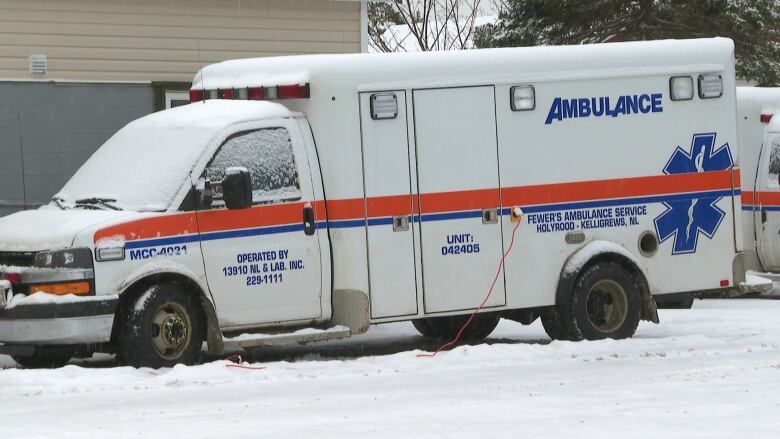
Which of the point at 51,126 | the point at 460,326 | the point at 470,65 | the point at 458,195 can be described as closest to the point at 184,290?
the point at 458,195

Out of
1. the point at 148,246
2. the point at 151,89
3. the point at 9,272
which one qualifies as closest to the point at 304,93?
the point at 148,246

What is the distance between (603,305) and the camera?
13.7 meters

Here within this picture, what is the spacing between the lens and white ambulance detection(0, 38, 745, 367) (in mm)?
11422

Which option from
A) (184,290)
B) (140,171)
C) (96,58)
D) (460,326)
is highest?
(96,58)

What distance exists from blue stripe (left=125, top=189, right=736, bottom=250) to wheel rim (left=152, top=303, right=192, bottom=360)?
0.48 meters

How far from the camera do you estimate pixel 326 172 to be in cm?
1237

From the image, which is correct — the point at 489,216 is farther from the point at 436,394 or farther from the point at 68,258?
the point at 68,258

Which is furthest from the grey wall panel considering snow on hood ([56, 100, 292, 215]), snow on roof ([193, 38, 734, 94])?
snow on hood ([56, 100, 292, 215])

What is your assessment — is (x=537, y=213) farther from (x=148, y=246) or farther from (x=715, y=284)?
(x=148, y=246)

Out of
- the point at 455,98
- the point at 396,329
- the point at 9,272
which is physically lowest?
the point at 396,329

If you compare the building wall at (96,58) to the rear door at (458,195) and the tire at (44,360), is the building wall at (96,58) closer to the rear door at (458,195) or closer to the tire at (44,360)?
the tire at (44,360)

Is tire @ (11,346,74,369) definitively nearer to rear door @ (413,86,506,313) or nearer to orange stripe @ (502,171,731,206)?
rear door @ (413,86,506,313)

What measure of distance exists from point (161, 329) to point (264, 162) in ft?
4.95

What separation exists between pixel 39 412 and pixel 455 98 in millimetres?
4607
